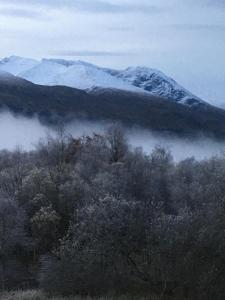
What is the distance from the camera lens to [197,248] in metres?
23.7

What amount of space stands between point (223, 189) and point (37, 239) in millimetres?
23007

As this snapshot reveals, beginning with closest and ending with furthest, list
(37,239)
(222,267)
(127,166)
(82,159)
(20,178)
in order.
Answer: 1. (222,267)
2. (37,239)
3. (20,178)
4. (127,166)
5. (82,159)

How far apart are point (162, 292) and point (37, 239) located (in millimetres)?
22159

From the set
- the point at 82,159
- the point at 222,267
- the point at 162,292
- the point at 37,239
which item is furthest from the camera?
the point at 82,159

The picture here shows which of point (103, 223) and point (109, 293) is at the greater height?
point (103, 223)

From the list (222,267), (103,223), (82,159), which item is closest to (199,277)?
(222,267)

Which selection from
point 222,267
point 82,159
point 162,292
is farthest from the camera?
point 82,159

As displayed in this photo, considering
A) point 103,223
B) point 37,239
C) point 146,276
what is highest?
point 103,223

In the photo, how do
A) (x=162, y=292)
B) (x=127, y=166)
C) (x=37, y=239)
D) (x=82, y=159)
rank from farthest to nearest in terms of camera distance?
(x=82, y=159), (x=127, y=166), (x=37, y=239), (x=162, y=292)

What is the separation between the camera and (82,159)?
69.9m

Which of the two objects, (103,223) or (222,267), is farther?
(103,223)

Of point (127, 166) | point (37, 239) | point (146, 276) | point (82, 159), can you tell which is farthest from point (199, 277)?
point (82, 159)

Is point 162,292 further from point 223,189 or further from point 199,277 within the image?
point 223,189

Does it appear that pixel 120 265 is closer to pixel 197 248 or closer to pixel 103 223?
pixel 103 223
